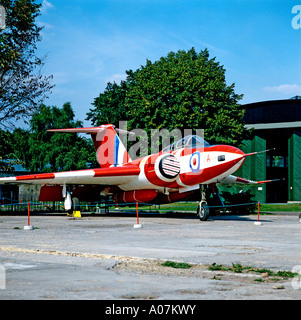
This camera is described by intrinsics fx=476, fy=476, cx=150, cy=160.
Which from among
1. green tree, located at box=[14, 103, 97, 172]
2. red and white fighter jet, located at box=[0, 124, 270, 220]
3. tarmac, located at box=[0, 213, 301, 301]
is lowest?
tarmac, located at box=[0, 213, 301, 301]

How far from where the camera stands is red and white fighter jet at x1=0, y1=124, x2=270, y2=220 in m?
20.9

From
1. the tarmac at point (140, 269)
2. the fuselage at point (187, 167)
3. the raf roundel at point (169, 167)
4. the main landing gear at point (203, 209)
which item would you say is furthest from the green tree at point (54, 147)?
the tarmac at point (140, 269)

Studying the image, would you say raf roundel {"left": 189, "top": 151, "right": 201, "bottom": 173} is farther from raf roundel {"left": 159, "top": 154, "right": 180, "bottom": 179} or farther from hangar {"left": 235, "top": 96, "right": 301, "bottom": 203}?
hangar {"left": 235, "top": 96, "right": 301, "bottom": 203}

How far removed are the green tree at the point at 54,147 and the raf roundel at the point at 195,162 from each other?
38.1 meters

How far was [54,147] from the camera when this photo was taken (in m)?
65.1

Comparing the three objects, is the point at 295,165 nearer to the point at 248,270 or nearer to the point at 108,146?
the point at 108,146

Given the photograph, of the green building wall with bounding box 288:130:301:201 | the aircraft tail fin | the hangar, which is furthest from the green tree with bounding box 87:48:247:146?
the green building wall with bounding box 288:130:301:201

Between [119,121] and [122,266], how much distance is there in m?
35.5

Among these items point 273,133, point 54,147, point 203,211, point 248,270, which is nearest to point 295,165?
point 273,133

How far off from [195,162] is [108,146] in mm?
10739

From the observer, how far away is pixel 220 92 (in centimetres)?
3372

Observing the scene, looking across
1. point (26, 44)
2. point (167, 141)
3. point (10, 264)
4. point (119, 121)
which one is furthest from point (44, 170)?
point (10, 264)

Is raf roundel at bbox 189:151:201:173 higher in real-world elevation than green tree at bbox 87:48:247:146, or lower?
lower
